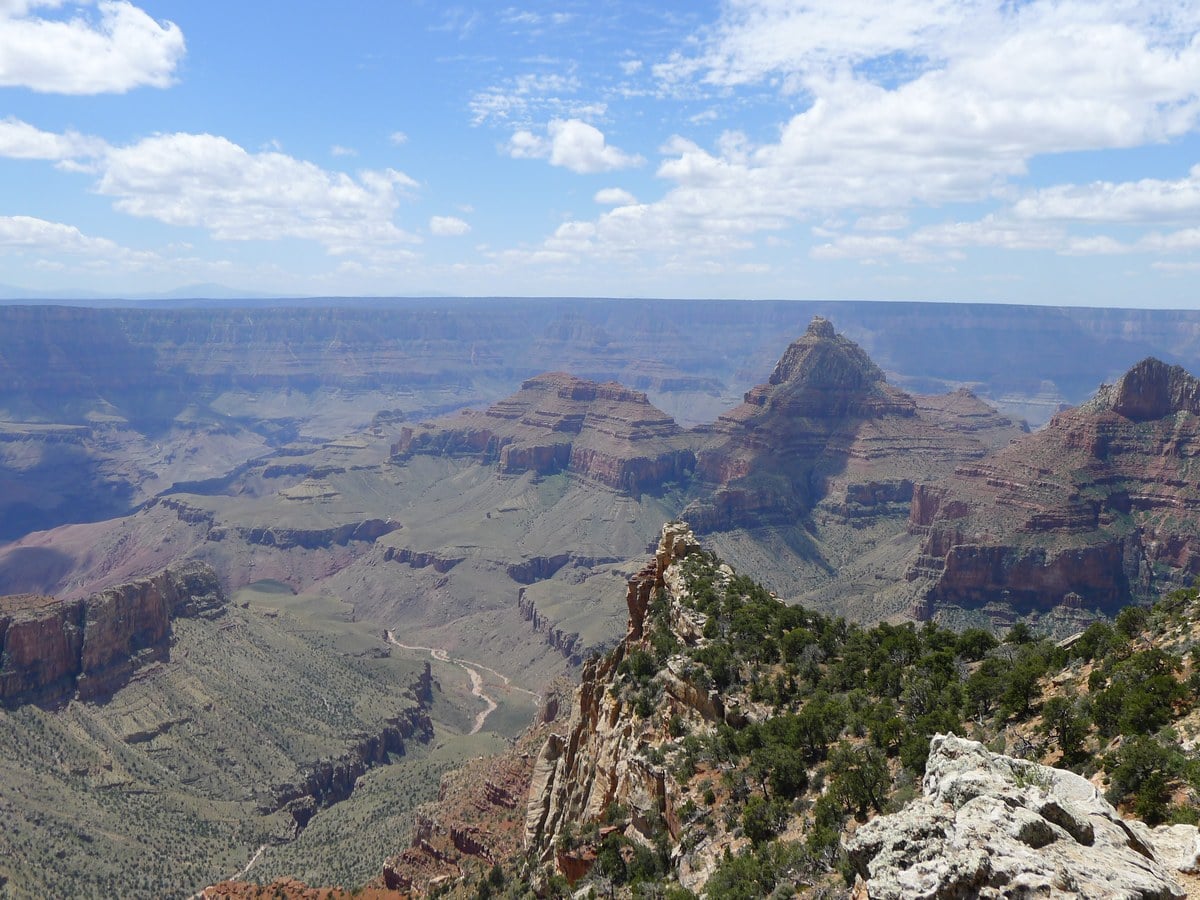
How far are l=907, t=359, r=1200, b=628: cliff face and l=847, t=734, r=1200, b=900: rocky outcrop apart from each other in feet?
422

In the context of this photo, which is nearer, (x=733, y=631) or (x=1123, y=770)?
(x=1123, y=770)

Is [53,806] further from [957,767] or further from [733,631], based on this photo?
[957,767]

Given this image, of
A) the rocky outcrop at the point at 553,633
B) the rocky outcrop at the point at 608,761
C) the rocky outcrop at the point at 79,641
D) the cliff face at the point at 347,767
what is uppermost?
the rocky outcrop at the point at 608,761

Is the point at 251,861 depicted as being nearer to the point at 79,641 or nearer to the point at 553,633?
the point at 79,641

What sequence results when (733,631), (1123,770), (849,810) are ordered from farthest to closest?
(733,631)
(849,810)
(1123,770)

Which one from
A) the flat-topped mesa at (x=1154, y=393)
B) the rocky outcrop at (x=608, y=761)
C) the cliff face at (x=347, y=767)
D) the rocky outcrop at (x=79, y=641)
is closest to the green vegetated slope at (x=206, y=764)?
the cliff face at (x=347, y=767)

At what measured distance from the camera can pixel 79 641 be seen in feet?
362

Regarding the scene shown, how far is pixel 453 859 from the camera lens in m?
64.0

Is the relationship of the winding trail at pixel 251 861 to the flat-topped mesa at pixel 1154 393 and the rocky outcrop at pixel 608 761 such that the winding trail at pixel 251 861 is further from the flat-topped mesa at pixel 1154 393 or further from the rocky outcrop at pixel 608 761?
the flat-topped mesa at pixel 1154 393

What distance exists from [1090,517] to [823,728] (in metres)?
122

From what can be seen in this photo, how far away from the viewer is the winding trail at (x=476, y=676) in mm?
141125

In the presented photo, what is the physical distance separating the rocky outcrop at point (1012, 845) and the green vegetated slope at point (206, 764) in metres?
72.0

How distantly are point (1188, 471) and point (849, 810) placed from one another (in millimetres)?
134143

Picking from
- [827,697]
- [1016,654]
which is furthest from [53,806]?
[1016,654]
